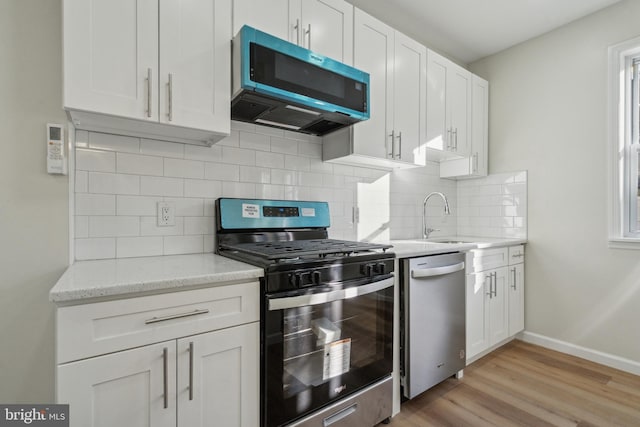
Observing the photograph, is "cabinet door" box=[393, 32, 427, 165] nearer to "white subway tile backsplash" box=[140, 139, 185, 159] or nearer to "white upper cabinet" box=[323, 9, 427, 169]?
"white upper cabinet" box=[323, 9, 427, 169]

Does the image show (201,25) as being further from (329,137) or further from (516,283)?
(516,283)

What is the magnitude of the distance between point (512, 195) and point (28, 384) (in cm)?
353

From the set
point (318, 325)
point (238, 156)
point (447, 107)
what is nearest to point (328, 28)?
point (238, 156)

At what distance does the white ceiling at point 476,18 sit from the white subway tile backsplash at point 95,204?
212 cm

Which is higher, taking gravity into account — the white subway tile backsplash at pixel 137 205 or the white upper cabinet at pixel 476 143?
the white upper cabinet at pixel 476 143

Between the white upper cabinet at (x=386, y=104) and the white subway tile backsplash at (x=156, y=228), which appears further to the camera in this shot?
the white upper cabinet at (x=386, y=104)

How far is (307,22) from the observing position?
1802 mm

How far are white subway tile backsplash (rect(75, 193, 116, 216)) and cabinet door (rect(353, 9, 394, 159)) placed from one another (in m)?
1.37

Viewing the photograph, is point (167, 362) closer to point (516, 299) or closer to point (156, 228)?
point (156, 228)

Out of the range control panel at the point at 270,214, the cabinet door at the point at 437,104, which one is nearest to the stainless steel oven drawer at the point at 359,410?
the range control panel at the point at 270,214

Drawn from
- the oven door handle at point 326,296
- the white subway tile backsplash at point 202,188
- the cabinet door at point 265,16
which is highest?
the cabinet door at point 265,16

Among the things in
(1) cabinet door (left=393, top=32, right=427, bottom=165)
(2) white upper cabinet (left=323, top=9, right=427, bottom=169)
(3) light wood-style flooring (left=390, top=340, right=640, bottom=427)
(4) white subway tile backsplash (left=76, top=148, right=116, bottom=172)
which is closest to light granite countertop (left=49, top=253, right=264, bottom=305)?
(4) white subway tile backsplash (left=76, top=148, right=116, bottom=172)

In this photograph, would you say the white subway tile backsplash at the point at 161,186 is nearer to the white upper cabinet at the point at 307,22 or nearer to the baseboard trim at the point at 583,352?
the white upper cabinet at the point at 307,22

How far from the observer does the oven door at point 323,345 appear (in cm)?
126
